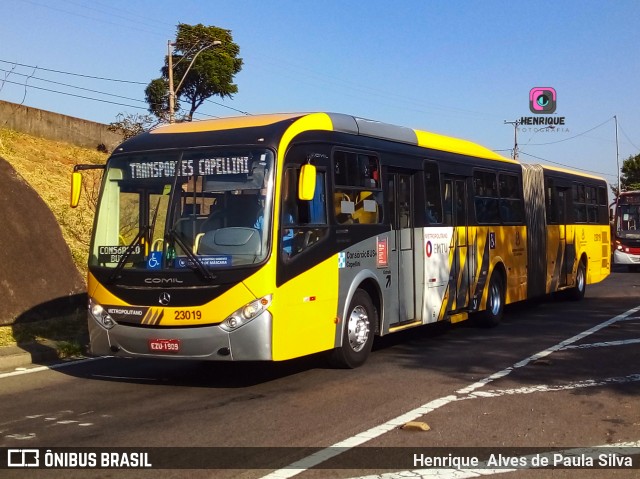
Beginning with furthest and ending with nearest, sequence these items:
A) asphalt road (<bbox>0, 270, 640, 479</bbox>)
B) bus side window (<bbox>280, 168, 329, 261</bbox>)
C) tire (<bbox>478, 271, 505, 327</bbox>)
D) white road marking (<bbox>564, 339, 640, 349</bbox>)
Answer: tire (<bbox>478, 271, 505, 327</bbox>)
white road marking (<bbox>564, 339, 640, 349</bbox>)
bus side window (<bbox>280, 168, 329, 261</bbox>)
asphalt road (<bbox>0, 270, 640, 479</bbox>)

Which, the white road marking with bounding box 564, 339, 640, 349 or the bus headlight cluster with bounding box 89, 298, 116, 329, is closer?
the bus headlight cluster with bounding box 89, 298, 116, 329

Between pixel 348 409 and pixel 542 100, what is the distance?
40.0 metres

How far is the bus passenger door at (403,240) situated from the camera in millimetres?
11258

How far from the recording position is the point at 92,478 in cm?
583

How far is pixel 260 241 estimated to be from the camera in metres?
8.56

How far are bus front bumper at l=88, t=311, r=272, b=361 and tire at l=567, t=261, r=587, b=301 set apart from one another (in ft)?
42.1

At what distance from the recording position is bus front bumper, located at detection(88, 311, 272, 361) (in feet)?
27.6

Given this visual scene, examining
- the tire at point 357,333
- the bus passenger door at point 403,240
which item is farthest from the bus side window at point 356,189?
the tire at point 357,333

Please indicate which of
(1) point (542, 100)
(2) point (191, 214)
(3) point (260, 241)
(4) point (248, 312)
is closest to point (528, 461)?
(4) point (248, 312)

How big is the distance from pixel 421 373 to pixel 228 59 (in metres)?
50.3

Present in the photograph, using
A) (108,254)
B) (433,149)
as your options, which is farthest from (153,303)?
(433,149)

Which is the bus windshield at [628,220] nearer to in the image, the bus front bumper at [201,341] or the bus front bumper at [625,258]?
the bus front bumper at [625,258]

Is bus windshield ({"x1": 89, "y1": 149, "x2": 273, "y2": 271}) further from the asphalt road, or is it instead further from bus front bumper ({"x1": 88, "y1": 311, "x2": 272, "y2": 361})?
the asphalt road

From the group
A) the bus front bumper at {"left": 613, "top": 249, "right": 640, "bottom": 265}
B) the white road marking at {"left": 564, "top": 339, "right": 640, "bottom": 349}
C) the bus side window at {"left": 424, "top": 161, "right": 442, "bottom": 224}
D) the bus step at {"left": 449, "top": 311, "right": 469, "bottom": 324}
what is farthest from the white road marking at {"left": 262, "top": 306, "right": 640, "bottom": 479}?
the bus front bumper at {"left": 613, "top": 249, "right": 640, "bottom": 265}
